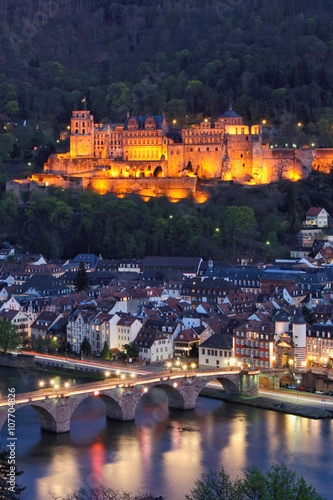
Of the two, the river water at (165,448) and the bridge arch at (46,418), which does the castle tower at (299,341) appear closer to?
the river water at (165,448)

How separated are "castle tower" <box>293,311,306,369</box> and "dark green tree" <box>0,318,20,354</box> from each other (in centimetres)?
1285

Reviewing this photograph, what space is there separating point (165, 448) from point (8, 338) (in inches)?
598

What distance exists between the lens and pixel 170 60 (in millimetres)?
98750

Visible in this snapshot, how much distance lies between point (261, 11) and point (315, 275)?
55.2m

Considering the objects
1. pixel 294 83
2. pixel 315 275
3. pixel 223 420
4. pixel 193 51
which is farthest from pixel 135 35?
pixel 223 420

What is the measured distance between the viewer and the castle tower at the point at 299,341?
37.6 meters

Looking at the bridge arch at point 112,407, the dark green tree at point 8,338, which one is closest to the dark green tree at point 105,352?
the dark green tree at point 8,338

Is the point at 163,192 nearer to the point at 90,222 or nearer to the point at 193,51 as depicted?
the point at 90,222

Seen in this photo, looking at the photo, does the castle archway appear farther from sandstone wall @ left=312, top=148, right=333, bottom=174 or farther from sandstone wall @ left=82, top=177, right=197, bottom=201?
sandstone wall @ left=312, top=148, right=333, bottom=174

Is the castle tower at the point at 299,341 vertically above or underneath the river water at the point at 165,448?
above

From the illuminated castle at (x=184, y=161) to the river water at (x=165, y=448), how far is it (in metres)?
32.3

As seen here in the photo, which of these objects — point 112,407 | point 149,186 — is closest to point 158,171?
point 149,186

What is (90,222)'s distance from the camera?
6212 centimetres

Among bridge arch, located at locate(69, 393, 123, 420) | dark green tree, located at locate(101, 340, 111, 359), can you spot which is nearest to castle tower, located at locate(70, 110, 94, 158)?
dark green tree, located at locate(101, 340, 111, 359)
